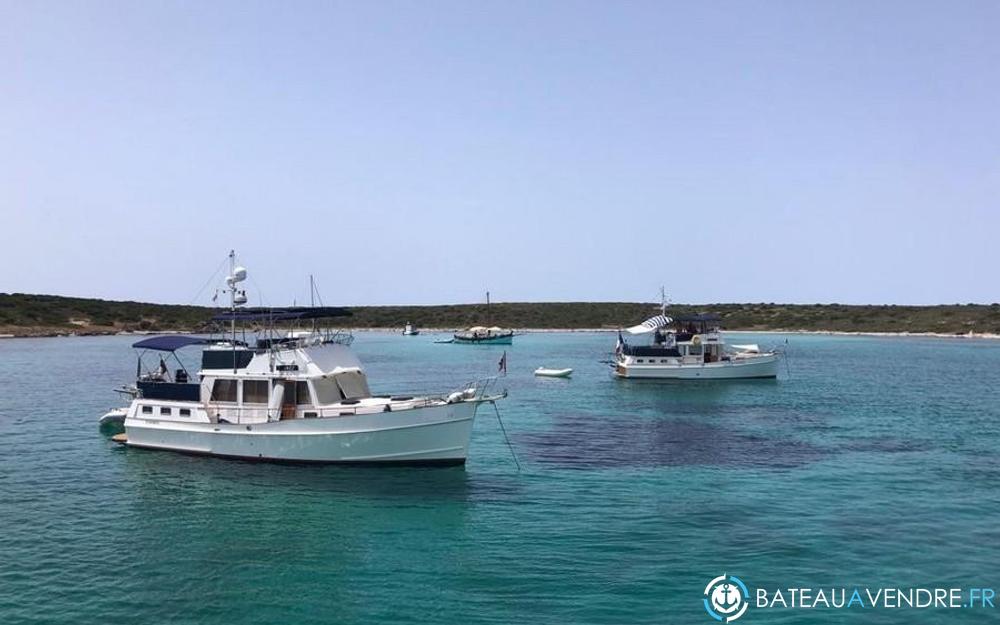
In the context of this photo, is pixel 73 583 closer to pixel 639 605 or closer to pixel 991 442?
pixel 639 605

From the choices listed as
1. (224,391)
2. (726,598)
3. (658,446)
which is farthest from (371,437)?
(726,598)

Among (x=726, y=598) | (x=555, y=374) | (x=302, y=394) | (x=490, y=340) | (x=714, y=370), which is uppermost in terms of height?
(x=302, y=394)

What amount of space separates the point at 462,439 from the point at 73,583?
1593 centimetres

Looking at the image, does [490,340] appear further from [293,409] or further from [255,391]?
[293,409]

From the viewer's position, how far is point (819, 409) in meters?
51.9

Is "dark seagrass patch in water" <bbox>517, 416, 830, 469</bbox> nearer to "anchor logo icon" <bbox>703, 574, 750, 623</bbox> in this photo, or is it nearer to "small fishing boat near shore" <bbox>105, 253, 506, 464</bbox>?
"small fishing boat near shore" <bbox>105, 253, 506, 464</bbox>

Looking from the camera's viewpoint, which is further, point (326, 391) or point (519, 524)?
point (326, 391)

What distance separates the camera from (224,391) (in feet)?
113

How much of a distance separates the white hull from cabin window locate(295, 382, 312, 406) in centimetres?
4680

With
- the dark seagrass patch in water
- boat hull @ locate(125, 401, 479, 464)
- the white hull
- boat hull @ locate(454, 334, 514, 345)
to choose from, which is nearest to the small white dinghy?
the white hull

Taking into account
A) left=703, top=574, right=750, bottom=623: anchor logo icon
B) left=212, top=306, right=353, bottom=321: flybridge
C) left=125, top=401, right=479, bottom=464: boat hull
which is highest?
left=212, top=306, right=353, bottom=321: flybridge

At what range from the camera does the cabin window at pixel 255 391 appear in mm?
33781

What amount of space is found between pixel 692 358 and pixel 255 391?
49854mm

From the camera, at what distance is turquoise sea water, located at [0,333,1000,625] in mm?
17719
